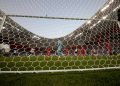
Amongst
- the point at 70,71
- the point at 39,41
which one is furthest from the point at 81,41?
the point at 70,71

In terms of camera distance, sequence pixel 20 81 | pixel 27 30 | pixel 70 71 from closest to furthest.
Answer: pixel 20 81
pixel 70 71
pixel 27 30

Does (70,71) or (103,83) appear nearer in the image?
(103,83)

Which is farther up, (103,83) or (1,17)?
(1,17)

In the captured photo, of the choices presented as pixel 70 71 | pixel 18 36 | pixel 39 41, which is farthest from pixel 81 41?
pixel 70 71

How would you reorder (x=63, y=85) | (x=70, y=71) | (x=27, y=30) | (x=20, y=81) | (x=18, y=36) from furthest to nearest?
(x=27, y=30) → (x=18, y=36) → (x=70, y=71) → (x=20, y=81) → (x=63, y=85)

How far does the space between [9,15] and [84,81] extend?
1659 millimetres

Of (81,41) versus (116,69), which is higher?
(81,41)

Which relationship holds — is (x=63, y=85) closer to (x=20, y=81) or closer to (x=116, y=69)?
(x=20, y=81)

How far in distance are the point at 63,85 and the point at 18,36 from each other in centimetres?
224

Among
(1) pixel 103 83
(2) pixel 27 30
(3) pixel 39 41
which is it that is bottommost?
(1) pixel 103 83

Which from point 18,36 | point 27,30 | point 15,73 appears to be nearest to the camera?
point 15,73

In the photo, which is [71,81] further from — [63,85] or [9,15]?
[9,15]

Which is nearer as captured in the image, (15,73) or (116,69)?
(15,73)

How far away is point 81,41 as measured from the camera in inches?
205
